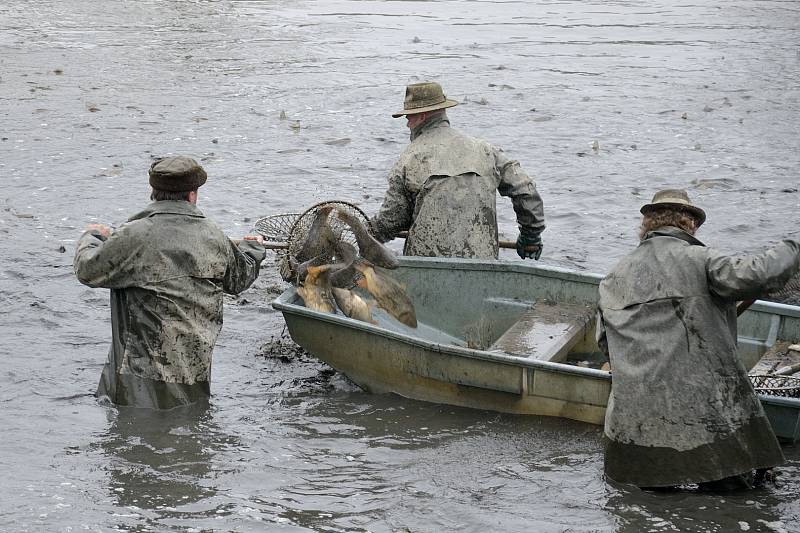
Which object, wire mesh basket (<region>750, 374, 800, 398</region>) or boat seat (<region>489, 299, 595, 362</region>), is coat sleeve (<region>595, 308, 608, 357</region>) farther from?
boat seat (<region>489, 299, 595, 362</region>)

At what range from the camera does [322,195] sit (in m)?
14.0

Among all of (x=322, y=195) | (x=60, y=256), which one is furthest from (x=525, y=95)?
(x=60, y=256)

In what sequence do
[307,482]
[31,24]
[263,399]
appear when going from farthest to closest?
[31,24], [263,399], [307,482]

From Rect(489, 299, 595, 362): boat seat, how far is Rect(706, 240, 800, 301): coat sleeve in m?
2.03

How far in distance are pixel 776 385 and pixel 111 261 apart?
4.12m

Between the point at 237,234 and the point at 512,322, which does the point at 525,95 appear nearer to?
the point at 237,234

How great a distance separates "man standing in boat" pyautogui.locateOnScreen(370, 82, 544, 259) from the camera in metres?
8.91

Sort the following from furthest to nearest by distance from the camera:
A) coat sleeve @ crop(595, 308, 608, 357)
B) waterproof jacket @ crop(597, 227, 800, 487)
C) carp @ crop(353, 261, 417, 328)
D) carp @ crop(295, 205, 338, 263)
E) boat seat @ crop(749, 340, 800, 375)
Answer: carp @ crop(353, 261, 417, 328) → carp @ crop(295, 205, 338, 263) → boat seat @ crop(749, 340, 800, 375) → coat sleeve @ crop(595, 308, 608, 357) → waterproof jacket @ crop(597, 227, 800, 487)

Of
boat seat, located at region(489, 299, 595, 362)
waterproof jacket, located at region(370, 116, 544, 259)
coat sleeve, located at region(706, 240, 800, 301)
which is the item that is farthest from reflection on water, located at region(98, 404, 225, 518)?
coat sleeve, located at region(706, 240, 800, 301)

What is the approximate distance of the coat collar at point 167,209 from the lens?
7246 mm

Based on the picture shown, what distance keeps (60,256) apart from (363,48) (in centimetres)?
1208

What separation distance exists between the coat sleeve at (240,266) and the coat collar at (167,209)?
0.37 metres

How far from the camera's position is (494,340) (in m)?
8.97

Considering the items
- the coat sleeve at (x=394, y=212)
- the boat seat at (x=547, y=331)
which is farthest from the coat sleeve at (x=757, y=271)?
the coat sleeve at (x=394, y=212)
